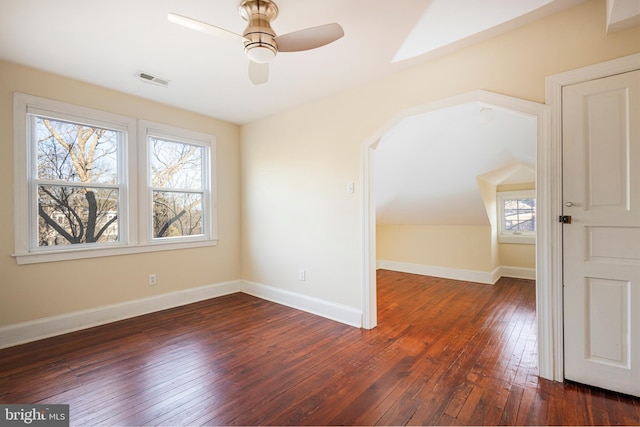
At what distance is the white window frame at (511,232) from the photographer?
5.17 m

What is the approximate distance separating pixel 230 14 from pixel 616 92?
8.29ft

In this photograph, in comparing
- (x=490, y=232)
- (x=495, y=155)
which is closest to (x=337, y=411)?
(x=495, y=155)

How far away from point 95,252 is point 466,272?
538cm

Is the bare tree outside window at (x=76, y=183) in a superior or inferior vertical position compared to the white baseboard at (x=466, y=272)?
superior

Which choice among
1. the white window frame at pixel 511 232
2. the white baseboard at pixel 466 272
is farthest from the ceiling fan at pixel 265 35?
the white window frame at pixel 511 232

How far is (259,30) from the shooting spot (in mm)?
1746

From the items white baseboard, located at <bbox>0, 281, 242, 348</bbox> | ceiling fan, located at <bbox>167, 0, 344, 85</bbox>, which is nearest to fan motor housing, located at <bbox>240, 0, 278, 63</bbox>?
ceiling fan, located at <bbox>167, 0, 344, 85</bbox>

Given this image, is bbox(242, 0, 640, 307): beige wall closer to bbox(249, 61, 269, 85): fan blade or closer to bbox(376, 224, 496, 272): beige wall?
bbox(249, 61, 269, 85): fan blade

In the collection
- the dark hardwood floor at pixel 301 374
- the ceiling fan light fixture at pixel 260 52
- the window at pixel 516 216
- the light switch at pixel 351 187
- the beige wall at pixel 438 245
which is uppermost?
the ceiling fan light fixture at pixel 260 52

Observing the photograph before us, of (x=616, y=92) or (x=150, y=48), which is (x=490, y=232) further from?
(x=150, y=48)

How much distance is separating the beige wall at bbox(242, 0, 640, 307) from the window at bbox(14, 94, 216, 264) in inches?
33.3

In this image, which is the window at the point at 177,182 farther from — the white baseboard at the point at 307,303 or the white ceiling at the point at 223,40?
the white baseboard at the point at 307,303

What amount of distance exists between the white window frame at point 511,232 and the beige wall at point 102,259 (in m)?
4.86

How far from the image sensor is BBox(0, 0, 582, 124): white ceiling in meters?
1.88
